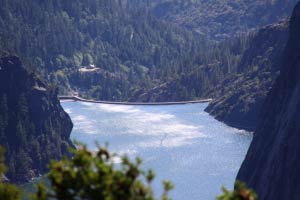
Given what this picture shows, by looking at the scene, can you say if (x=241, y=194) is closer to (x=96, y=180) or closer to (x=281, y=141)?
(x=96, y=180)

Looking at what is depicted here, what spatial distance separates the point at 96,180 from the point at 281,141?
103901mm

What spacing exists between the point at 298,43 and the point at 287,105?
18.5 m

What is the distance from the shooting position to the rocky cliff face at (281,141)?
5044 inches

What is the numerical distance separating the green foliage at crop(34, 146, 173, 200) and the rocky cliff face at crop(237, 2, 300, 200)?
292ft

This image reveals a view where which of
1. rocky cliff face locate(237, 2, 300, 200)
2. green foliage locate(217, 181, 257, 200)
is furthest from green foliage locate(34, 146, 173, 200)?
rocky cliff face locate(237, 2, 300, 200)

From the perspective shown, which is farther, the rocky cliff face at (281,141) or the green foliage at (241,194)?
the rocky cliff face at (281,141)

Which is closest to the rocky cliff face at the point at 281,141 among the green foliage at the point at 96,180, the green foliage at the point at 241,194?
the green foliage at the point at 241,194

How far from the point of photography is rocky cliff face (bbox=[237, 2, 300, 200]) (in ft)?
420

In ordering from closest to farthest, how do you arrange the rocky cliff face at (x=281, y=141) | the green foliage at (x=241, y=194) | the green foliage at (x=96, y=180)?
the green foliage at (x=241, y=194), the green foliage at (x=96, y=180), the rocky cliff face at (x=281, y=141)

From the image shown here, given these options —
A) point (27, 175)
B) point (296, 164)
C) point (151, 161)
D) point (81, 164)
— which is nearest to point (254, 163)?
point (296, 164)

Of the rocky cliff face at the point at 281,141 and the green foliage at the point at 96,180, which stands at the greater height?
the green foliage at the point at 96,180

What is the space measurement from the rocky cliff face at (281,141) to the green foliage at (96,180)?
88894mm

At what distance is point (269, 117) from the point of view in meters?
152

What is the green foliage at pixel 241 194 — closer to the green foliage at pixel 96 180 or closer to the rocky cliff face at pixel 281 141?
the green foliage at pixel 96 180
